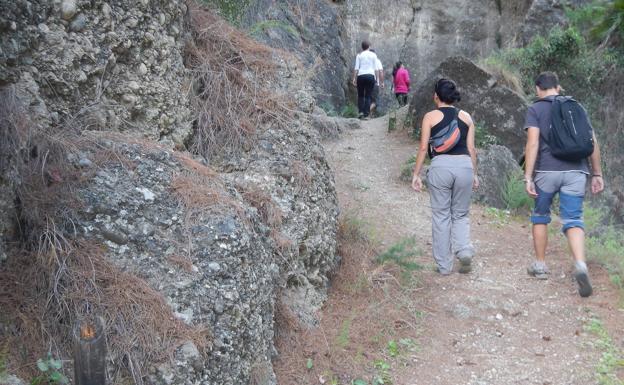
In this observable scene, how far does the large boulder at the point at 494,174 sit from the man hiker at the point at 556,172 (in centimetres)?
345

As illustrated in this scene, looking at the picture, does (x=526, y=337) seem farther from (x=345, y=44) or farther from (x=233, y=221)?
(x=345, y=44)

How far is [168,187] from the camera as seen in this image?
434 cm

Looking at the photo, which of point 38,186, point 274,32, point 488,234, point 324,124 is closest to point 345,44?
point 274,32

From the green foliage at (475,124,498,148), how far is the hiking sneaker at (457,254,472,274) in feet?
19.4

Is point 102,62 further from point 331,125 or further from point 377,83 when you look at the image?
point 377,83

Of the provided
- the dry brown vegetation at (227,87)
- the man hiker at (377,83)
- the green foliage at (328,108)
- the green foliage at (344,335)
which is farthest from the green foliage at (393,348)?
the green foliage at (328,108)

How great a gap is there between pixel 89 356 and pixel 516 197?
762cm

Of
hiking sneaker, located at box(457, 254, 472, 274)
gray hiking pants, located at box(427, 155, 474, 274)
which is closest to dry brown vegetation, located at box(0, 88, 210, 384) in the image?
gray hiking pants, located at box(427, 155, 474, 274)

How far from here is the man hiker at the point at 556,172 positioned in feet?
19.5

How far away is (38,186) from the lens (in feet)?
13.0

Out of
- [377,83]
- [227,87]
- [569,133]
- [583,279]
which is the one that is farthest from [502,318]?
[377,83]

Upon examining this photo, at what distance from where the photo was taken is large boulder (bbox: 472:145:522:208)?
385 inches

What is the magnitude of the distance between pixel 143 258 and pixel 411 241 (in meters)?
3.26

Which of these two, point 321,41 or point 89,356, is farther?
point 321,41
